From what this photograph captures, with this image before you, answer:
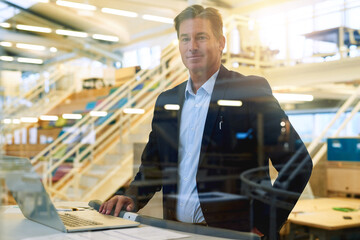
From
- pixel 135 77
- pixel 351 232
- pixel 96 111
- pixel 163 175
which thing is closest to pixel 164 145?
pixel 163 175

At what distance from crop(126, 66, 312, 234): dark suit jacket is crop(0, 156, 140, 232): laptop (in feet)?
0.89

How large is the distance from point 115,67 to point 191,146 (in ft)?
2.20

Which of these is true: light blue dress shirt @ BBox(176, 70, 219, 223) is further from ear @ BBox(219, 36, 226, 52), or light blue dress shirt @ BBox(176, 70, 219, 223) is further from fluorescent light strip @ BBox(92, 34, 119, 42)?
fluorescent light strip @ BBox(92, 34, 119, 42)

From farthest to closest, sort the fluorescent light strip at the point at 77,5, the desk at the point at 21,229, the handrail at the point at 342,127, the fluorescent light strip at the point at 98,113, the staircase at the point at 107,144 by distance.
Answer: the handrail at the point at 342,127
the fluorescent light strip at the point at 98,113
the staircase at the point at 107,144
the fluorescent light strip at the point at 77,5
the desk at the point at 21,229

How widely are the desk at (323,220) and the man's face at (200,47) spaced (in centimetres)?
153

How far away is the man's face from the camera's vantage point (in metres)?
1.60

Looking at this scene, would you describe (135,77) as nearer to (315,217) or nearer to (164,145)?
(164,145)

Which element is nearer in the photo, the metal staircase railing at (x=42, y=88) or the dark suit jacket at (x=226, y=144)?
the dark suit jacket at (x=226, y=144)

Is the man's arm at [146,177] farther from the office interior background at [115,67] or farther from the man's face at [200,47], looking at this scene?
the man's face at [200,47]

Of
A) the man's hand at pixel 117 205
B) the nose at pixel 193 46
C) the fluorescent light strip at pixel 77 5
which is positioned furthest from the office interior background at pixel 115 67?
the man's hand at pixel 117 205

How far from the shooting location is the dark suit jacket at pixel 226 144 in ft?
4.93

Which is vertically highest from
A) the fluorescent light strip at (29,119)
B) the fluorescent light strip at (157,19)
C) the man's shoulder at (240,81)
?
the fluorescent light strip at (157,19)

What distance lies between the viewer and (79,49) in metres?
2.29

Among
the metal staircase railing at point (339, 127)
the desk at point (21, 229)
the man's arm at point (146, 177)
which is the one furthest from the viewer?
the metal staircase railing at point (339, 127)
